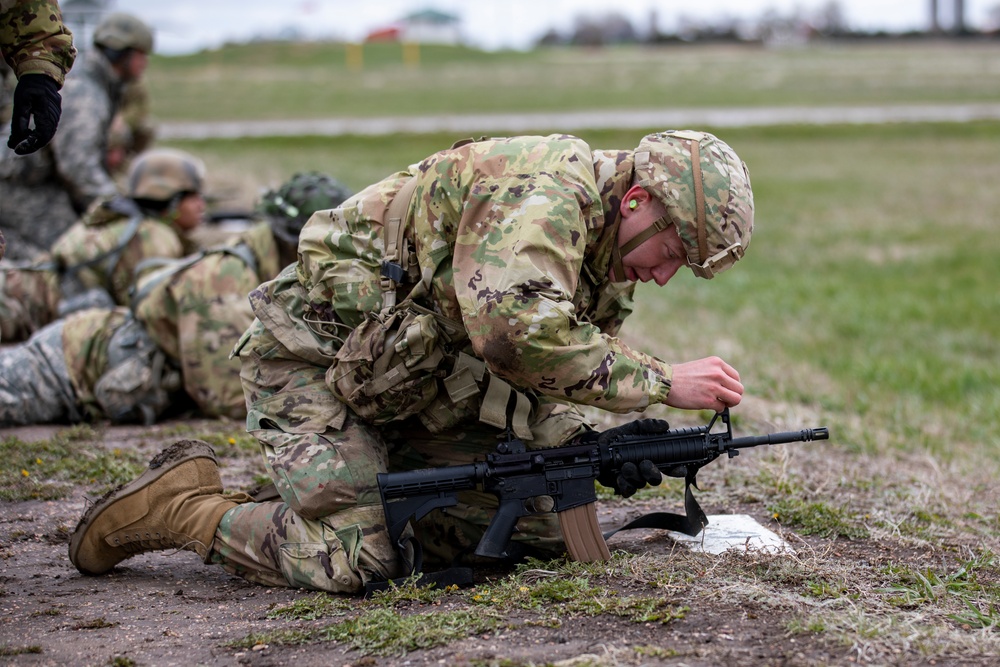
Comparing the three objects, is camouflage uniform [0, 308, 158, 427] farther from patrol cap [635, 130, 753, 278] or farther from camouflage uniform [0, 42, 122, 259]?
patrol cap [635, 130, 753, 278]

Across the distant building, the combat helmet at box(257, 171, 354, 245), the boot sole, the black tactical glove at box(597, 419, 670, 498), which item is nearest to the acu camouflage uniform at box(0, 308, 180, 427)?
the combat helmet at box(257, 171, 354, 245)

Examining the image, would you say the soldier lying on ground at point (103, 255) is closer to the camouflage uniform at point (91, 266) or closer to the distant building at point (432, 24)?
the camouflage uniform at point (91, 266)

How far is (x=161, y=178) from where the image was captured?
312 inches

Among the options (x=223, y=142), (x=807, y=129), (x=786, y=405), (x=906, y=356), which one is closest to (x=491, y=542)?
(x=786, y=405)

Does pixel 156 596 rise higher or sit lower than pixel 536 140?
lower

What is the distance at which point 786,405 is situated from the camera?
7.01 metres

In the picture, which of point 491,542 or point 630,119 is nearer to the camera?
point 491,542

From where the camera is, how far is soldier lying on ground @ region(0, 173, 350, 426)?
6.26 metres

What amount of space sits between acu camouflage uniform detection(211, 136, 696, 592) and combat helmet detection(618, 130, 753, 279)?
4.9 inches

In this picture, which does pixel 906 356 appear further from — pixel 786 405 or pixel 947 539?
pixel 947 539

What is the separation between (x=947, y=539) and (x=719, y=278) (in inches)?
286

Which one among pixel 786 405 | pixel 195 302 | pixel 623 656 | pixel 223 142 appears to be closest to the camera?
pixel 623 656

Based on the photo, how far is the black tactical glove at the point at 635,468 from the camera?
410 cm

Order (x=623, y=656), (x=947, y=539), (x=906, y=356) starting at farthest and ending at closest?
(x=906, y=356), (x=947, y=539), (x=623, y=656)
